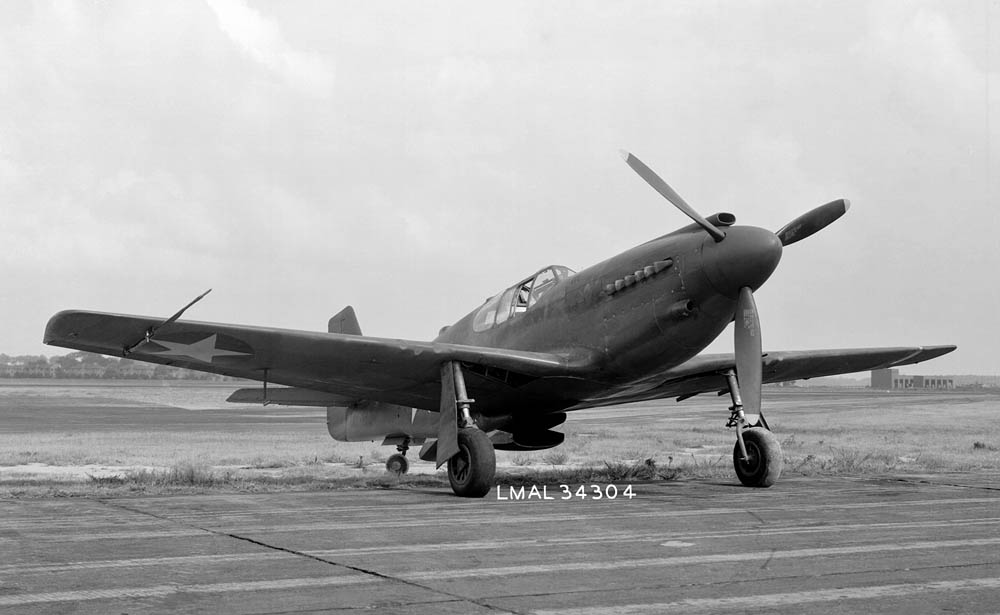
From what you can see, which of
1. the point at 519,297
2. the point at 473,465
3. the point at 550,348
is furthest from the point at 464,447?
the point at 519,297

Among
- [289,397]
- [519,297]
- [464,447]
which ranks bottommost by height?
[464,447]

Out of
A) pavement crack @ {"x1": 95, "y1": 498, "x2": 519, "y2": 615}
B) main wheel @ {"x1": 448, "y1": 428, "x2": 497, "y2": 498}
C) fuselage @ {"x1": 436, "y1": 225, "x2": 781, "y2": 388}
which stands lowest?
pavement crack @ {"x1": 95, "y1": 498, "x2": 519, "y2": 615}

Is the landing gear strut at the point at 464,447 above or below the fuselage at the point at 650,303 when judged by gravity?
below

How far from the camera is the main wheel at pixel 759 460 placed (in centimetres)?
1199

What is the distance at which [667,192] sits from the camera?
11844 millimetres

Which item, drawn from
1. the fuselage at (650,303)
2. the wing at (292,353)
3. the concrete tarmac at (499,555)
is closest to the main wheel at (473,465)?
the concrete tarmac at (499,555)

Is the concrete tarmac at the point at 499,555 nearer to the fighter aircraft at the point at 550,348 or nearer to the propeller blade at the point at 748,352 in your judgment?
the fighter aircraft at the point at 550,348

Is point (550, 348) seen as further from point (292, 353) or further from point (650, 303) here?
point (292, 353)

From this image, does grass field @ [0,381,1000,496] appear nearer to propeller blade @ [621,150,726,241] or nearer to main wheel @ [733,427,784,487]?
main wheel @ [733,427,784,487]

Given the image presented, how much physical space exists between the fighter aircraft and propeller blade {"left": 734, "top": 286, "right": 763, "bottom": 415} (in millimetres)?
17

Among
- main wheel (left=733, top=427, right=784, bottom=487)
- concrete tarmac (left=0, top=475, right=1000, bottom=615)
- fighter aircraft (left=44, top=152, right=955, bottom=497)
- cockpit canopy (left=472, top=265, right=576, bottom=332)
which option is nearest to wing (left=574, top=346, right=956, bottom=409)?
fighter aircraft (left=44, top=152, right=955, bottom=497)

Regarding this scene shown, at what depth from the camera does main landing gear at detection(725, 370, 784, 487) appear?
39.3 feet

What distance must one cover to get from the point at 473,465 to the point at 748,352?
3.50 meters

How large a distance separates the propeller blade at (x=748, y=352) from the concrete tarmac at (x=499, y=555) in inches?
75.5
